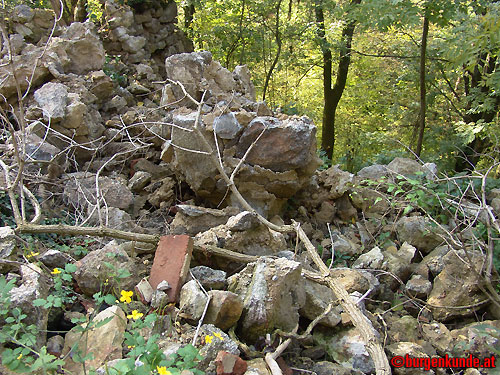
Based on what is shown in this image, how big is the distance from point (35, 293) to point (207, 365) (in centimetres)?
104

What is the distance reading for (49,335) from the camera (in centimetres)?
240

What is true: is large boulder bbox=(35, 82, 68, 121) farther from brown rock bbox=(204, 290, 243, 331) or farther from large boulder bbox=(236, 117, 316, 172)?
brown rock bbox=(204, 290, 243, 331)

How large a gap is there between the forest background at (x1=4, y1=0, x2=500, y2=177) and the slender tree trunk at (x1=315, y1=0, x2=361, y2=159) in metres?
0.02

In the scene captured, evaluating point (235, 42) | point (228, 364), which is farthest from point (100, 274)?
point (235, 42)

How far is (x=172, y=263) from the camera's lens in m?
2.87

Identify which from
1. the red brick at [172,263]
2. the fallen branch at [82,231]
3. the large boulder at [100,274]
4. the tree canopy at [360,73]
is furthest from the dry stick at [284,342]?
the tree canopy at [360,73]

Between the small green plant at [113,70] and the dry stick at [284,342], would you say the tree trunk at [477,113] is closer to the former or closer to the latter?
the dry stick at [284,342]

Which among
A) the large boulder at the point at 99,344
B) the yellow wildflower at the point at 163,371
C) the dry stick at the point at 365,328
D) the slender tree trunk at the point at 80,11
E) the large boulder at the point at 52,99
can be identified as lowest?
the dry stick at the point at 365,328

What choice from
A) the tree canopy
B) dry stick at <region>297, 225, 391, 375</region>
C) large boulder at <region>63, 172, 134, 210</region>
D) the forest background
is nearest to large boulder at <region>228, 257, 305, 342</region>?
dry stick at <region>297, 225, 391, 375</region>

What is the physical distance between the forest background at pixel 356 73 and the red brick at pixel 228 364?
5175 mm

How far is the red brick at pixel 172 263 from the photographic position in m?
2.78

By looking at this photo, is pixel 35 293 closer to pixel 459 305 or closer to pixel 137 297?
pixel 137 297

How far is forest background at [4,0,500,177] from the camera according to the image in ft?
24.8

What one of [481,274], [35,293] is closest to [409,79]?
[481,274]
